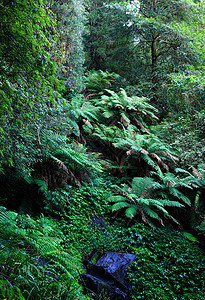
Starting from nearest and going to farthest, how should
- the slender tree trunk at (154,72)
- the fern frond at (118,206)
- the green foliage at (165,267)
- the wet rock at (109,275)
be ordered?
the wet rock at (109,275) → the green foliage at (165,267) → the fern frond at (118,206) → the slender tree trunk at (154,72)

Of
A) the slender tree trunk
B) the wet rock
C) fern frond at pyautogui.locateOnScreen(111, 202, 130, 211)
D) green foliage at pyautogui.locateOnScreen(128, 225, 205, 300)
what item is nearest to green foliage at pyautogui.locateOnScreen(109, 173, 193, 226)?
fern frond at pyautogui.locateOnScreen(111, 202, 130, 211)

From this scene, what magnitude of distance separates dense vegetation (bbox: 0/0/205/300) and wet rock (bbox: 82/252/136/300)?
0.33 feet

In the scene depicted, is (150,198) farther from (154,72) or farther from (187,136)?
(154,72)

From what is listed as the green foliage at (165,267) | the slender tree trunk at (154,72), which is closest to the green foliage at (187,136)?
the slender tree trunk at (154,72)

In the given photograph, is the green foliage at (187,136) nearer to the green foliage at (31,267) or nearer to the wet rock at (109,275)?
the wet rock at (109,275)

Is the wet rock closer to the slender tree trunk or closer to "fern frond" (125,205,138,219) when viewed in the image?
"fern frond" (125,205,138,219)

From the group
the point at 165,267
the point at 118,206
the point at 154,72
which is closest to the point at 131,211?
the point at 118,206

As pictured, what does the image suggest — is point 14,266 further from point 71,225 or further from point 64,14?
point 64,14

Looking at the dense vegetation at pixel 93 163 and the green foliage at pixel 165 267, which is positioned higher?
the dense vegetation at pixel 93 163

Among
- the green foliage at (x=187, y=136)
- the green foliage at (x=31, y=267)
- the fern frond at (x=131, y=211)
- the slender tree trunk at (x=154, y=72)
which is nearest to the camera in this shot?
the green foliage at (x=31, y=267)

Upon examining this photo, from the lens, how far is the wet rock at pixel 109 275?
329 cm

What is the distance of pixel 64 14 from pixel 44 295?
24.5 feet

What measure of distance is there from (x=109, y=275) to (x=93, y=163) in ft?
9.01

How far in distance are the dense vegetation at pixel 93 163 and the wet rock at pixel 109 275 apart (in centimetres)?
10
